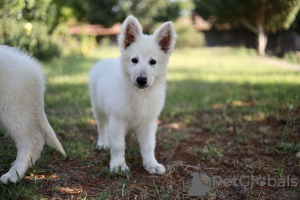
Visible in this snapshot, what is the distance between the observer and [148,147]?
9.70ft

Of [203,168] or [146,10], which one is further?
[146,10]

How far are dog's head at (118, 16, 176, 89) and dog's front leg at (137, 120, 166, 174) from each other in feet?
1.82

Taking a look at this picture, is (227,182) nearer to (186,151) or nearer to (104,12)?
(186,151)

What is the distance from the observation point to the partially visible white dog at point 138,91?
2803 millimetres

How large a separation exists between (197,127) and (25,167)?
9.04ft

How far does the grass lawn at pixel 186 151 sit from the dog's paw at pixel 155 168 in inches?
2.6

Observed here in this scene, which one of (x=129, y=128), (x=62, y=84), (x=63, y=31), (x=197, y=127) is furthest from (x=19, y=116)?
(x=63, y=31)

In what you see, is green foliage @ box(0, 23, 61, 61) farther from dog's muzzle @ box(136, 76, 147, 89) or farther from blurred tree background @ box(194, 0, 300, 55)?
blurred tree background @ box(194, 0, 300, 55)

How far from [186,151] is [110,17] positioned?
31.4 meters

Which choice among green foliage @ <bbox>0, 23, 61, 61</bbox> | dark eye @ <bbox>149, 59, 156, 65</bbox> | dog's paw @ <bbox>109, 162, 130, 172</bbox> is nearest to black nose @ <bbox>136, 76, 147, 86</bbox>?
dark eye @ <bbox>149, 59, 156, 65</bbox>

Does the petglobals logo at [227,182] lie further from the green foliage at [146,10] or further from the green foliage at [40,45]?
the green foliage at [146,10]

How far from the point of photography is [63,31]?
1591 centimetres

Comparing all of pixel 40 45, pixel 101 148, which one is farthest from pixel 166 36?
pixel 40 45

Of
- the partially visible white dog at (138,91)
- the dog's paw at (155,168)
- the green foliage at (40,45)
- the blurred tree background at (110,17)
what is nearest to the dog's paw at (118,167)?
the partially visible white dog at (138,91)
